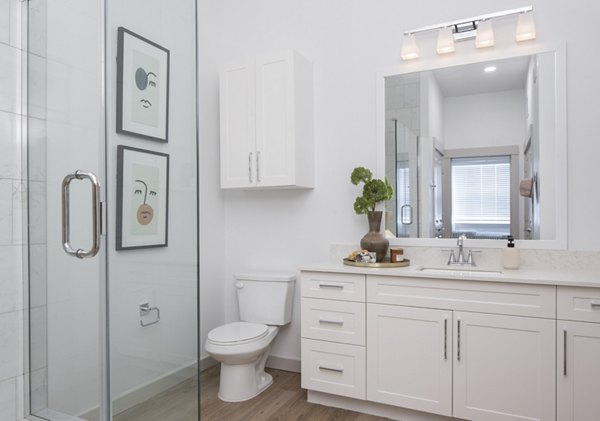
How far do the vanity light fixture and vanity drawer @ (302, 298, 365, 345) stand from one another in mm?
1575

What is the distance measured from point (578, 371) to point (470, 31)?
73.9 inches

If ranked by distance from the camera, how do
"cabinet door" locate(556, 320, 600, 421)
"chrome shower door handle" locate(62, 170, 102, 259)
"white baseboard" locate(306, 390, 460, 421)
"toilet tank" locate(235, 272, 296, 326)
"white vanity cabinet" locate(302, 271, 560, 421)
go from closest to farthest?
"chrome shower door handle" locate(62, 170, 102, 259)
"cabinet door" locate(556, 320, 600, 421)
"white vanity cabinet" locate(302, 271, 560, 421)
"white baseboard" locate(306, 390, 460, 421)
"toilet tank" locate(235, 272, 296, 326)

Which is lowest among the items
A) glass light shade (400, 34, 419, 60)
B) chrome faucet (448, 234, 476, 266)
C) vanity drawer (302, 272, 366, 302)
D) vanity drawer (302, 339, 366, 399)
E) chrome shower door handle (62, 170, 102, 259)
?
vanity drawer (302, 339, 366, 399)

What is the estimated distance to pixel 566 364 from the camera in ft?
6.14

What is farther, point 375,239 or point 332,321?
point 375,239

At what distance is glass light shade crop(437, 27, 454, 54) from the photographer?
2.51 m

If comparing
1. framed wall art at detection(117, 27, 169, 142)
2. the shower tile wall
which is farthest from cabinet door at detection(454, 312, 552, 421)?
the shower tile wall

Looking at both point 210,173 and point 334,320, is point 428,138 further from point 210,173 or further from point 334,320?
point 210,173

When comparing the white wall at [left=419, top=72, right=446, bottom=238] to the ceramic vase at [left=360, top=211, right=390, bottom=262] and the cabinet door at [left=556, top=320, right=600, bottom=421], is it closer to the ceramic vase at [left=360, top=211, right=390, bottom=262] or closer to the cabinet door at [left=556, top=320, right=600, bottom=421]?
the ceramic vase at [left=360, top=211, right=390, bottom=262]

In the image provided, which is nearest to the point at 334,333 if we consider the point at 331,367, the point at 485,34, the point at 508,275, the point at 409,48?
the point at 331,367

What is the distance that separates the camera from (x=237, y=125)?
2867 millimetres

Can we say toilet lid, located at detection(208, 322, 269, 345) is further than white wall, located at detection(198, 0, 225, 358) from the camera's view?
No

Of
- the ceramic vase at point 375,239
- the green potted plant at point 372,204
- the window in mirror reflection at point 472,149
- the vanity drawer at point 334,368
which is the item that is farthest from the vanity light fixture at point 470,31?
the vanity drawer at point 334,368

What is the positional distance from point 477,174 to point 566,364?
1104 mm
